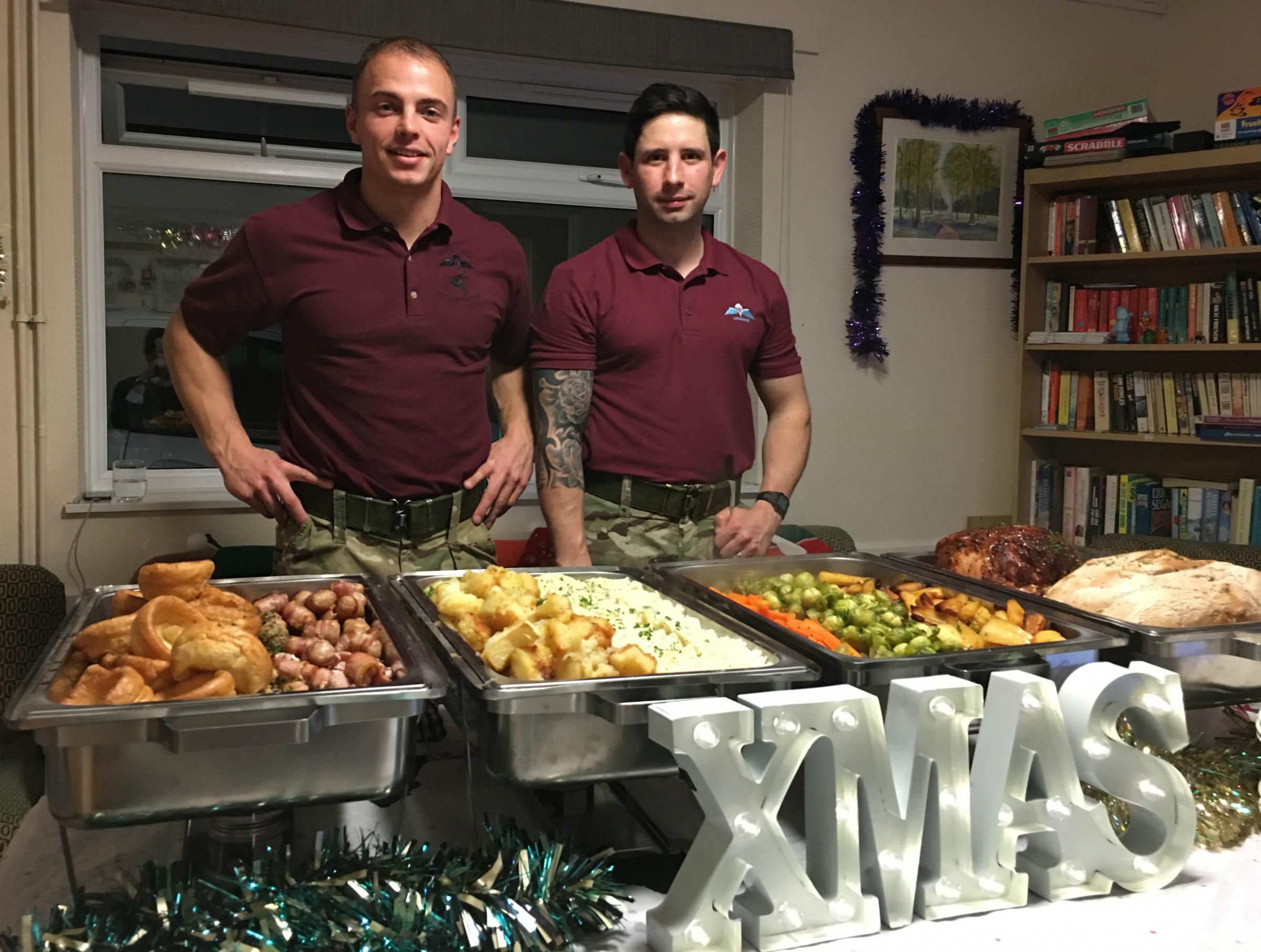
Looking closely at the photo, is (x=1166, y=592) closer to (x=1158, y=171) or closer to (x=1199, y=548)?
(x=1199, y=548)

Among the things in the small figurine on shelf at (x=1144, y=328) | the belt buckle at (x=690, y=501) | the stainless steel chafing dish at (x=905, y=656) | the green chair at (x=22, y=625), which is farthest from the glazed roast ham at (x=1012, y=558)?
the small figurine on shelf at (x=1144, y=328)

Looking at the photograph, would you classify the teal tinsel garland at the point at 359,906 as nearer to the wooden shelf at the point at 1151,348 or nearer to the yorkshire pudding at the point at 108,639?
the yorkshire pudding at the point at 108,639

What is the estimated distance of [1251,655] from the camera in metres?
1.24

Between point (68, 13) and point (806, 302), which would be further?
point (806, 302)

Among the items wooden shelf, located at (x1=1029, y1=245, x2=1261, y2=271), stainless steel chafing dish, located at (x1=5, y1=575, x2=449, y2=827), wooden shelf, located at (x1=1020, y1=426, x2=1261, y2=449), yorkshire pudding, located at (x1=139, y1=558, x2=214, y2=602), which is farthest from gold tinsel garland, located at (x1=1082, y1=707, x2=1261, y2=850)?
wooden shelf, located at (x1=1029, y1=245, x2=1261, y2=271)

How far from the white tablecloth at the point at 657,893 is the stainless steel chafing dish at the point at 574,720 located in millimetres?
123

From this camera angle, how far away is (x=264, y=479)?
1735 millimetres

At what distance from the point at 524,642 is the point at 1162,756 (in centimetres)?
71

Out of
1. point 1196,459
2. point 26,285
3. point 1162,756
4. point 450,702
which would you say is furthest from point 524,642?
point 1196,459

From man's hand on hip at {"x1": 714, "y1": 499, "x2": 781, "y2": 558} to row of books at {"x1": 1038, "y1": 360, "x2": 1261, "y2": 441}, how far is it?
2542 millimetres

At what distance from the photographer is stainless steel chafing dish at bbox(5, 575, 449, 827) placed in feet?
2.82

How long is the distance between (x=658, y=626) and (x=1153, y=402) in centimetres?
345

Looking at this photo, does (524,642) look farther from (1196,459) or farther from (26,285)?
(1196,459)

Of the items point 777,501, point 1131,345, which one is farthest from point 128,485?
point 1131,345
